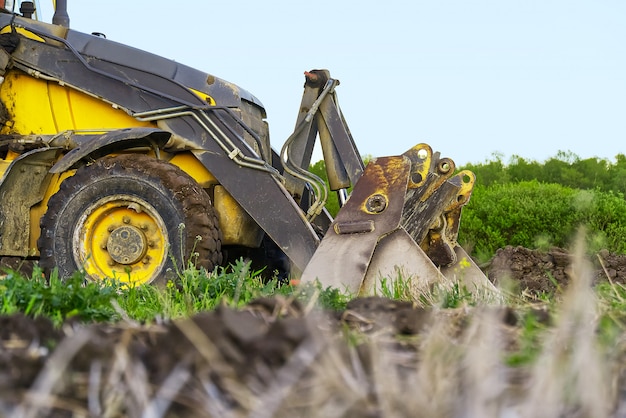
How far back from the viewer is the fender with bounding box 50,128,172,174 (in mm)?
7355

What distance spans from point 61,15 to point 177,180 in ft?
10.5

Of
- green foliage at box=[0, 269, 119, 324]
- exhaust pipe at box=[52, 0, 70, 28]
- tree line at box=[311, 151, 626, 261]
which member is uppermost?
tree line at box=[311, 151, 626, 261]

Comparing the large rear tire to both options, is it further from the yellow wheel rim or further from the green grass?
the green grass

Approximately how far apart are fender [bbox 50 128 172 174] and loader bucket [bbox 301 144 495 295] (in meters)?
1.71

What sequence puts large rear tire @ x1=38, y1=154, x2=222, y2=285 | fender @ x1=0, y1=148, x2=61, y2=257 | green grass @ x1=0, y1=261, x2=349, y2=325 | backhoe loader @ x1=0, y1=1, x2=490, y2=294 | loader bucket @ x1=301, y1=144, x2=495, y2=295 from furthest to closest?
fender @ x1=0, y1=148, x2=61, y2=257 < large rear tire @ x1=38, y1=154, x2=222, y2=285 < backhoe loader @ x1=0, y1=1, x2=490, y2=294 < loader bucket @ x1=301, y1=144, x2=495, y2=295 < green grass @ x1=0, y1=261, x2=349, y2=325

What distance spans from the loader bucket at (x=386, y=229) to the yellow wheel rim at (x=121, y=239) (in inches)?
52.6

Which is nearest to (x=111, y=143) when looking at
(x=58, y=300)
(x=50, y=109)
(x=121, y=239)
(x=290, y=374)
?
(x=121, y=239)

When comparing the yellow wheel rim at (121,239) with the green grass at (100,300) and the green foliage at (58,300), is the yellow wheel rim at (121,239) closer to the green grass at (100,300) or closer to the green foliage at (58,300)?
the green grass at (100,300)

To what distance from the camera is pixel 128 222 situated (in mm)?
7363

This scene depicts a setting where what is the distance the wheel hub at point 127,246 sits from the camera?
7219 mm

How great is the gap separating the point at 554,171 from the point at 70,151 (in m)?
21.5

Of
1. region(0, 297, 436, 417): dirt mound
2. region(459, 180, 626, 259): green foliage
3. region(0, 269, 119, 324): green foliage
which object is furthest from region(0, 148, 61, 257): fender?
region(459, 180, 626, 259): green foliage

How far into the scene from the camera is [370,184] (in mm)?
6875

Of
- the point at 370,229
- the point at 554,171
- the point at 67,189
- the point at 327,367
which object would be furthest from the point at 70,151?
the point at 554,171
